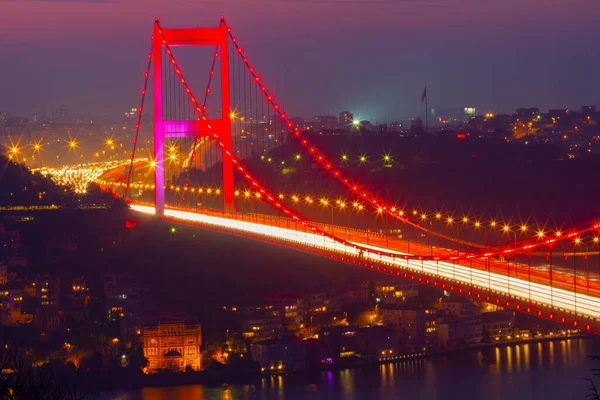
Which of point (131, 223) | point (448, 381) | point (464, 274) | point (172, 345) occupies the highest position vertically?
point (131, 223)

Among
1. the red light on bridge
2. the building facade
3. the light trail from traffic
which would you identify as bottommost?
the building facade

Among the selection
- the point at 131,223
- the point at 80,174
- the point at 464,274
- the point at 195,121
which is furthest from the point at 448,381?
the point at 80,174

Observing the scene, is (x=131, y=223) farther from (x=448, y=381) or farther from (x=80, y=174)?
(x=448, y=381)

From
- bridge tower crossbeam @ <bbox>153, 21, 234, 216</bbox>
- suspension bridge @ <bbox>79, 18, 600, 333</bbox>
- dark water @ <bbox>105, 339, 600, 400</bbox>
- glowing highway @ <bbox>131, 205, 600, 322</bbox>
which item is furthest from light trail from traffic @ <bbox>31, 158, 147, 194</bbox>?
dark water @ <bbox>105, 339, 600, 400</bbox>

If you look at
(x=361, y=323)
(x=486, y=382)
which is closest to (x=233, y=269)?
(x=361, y=323)

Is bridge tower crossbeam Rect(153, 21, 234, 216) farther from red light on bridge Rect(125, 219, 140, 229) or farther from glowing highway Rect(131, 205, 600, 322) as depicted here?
red light on bridge Rect(125, 219, 140, 229)

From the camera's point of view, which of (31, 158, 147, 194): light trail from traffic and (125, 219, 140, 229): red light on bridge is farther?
(31, 158, 147, 194): light trail from traffic

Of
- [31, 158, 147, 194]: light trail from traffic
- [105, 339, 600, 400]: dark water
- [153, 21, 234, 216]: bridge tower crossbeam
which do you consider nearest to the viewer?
[105, 339, 600, 400]: dark water

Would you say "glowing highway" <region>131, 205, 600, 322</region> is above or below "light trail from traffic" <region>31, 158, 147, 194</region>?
below

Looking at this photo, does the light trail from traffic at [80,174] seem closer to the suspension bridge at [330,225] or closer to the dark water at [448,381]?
the suspension bridge at [330,225]
